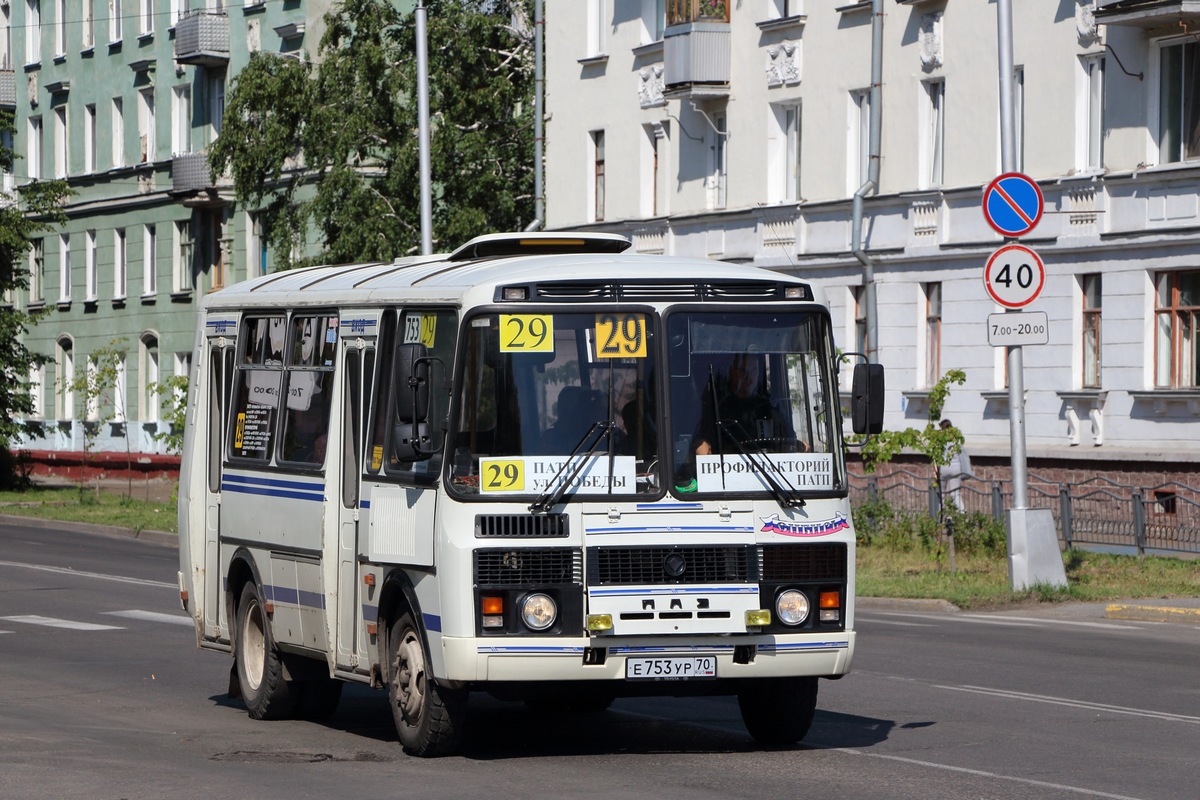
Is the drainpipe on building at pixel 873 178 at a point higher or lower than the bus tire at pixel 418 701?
higher

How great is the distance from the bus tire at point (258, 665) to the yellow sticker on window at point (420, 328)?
2.35 meters

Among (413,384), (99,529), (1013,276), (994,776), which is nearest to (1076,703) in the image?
(994,776)

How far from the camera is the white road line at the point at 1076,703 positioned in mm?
12742

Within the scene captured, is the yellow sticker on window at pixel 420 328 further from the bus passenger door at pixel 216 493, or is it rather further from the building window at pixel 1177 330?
the building window at pixel 1177 330

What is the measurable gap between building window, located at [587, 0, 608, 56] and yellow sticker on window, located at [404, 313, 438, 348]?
3300cm

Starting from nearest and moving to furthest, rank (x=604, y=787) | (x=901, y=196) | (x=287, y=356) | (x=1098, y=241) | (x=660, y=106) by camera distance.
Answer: (x=604, y=787), (x=287, y=356), (x=1098, y=241), (x=901, y=196), (x=660, y=106)

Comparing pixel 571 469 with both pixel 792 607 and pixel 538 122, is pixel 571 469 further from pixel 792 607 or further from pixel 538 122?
pixel 538 122

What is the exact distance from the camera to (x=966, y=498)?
2942 cm

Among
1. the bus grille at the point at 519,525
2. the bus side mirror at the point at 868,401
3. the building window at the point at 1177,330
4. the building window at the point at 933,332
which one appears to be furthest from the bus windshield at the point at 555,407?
the building window at the point at 933,332

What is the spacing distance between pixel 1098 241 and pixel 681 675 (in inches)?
886

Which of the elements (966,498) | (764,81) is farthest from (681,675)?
(764,81)

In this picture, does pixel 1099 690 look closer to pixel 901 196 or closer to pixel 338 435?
pixel 338 435

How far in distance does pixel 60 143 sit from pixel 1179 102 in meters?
41.8

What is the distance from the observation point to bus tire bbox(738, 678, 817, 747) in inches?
440
